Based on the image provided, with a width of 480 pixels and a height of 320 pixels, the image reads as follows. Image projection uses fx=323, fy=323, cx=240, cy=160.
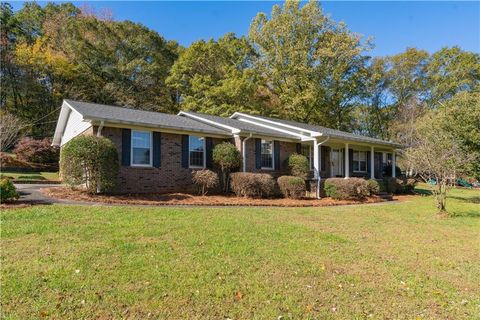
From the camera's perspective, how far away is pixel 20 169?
22031 mm

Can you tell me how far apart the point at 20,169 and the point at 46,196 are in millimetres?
14355

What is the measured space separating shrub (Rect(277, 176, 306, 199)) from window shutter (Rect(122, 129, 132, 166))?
666 centimetres

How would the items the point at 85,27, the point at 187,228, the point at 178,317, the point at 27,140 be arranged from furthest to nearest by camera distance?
the point at 85,27
the point at 27,140
the point at 187,228
the point at 178,317

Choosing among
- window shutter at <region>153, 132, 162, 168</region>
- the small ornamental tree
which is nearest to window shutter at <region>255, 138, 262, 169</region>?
the small ornamental tree

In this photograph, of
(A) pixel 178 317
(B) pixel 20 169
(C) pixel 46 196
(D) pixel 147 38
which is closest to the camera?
(A) pixel 178 317

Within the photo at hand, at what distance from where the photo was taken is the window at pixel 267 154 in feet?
54.6

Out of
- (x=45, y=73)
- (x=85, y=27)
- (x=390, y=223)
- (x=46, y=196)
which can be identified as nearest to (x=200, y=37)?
(x=85, y=27)

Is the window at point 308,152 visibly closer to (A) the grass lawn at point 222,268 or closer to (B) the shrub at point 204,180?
(B) the shrub at point 204,180

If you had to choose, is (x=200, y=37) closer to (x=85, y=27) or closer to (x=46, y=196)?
(x=85, y=27)

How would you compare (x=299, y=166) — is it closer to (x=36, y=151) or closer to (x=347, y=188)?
(x=347, y=188)

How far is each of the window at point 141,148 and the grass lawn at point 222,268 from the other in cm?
477

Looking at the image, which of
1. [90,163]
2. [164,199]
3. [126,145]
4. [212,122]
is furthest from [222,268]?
[212,122]

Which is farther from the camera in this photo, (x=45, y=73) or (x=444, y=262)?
(x=45, y=73)

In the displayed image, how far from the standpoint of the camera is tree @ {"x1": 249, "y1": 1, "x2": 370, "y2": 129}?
30.8 m
